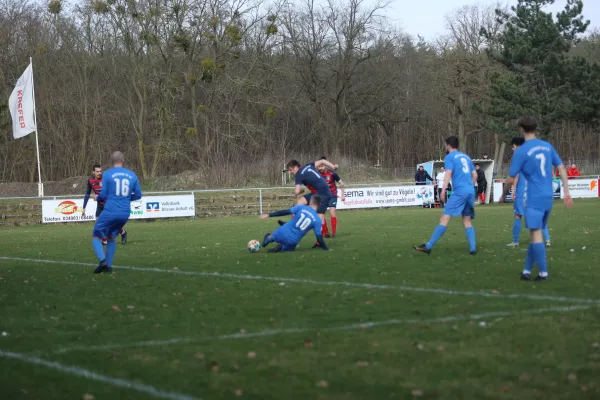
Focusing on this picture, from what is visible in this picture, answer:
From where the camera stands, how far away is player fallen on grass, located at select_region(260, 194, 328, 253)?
14266 mm

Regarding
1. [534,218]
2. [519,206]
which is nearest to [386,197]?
[519,206]

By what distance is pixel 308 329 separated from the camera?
700cm

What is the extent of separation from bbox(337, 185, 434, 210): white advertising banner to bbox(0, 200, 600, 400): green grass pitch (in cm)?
2245

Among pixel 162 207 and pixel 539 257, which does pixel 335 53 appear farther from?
pixel 539 257

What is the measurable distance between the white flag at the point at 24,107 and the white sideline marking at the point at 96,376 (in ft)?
107

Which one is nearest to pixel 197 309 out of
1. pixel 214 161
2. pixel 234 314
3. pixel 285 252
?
pixel 234 314

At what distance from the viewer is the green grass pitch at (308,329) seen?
17.0 feet

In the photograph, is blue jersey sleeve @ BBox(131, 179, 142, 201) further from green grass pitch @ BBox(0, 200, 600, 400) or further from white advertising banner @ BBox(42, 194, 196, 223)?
white advertising banner @ BBox(42, 194, 196, 223)

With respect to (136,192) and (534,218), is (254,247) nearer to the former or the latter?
(136,192)

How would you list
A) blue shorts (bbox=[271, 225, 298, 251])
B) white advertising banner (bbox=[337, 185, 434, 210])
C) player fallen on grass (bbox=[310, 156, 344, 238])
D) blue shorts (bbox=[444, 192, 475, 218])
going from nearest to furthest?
blue shorts (bbox=[444, 192, 475, 218])
blue shorts (bbox=[271, 225, 298, 251])
player fallen on grass (bbox=[310, 156, 344, 238])
white advertising banner (bbox=[337, 185, 434, 210])

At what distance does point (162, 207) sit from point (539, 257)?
25.3m

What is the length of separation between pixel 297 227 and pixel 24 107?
26691mm

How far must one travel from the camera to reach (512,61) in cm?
5038

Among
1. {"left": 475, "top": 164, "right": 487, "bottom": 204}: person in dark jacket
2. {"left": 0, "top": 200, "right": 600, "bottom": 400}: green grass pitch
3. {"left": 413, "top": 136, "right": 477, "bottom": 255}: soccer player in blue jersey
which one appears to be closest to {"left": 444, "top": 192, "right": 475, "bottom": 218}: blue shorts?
{"left": 413, "top": 136, "right": 477, "bottom": 255}: soccer player in blue jersey
